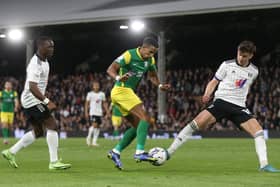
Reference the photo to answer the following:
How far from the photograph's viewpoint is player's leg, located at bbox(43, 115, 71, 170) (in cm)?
1176

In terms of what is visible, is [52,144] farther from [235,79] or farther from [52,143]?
[235,79]

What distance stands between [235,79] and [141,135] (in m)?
1.82

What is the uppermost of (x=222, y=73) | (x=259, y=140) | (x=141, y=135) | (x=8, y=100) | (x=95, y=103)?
(x=8, y=100)

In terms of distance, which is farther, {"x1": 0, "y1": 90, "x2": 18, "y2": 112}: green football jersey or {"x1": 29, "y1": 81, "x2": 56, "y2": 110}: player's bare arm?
{"x1": 0, "y1": 90, "x2": 18, "y2": 112}: green football jersey

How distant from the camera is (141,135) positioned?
11641 mm

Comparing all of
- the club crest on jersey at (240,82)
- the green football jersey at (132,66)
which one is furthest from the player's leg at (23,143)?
the club crest on jersey at (240,82)

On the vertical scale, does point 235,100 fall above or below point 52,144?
above

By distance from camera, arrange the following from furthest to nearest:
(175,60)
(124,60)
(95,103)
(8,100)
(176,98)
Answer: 1. (175,60)
2. (176,98)
3. (8,100)
4. (95,103)
5. (124,60)

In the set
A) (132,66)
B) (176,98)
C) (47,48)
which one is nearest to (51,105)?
(47,48)

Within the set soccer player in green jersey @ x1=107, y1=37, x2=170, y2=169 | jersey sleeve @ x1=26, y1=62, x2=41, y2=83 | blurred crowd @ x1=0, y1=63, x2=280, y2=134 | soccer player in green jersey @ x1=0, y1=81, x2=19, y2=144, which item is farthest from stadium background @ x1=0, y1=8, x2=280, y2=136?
jersey sleeve @ x1=26, y1=62, x2=41, y2=83

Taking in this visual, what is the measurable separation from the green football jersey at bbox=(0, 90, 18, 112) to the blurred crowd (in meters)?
7.41

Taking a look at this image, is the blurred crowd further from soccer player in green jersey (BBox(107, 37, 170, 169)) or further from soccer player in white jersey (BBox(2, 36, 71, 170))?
soccer player in green jersey (BBox(107, 37, 170, 169))

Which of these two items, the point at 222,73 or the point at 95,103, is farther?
the point at 95,103

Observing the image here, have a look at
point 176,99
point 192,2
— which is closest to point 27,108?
point 192,2
